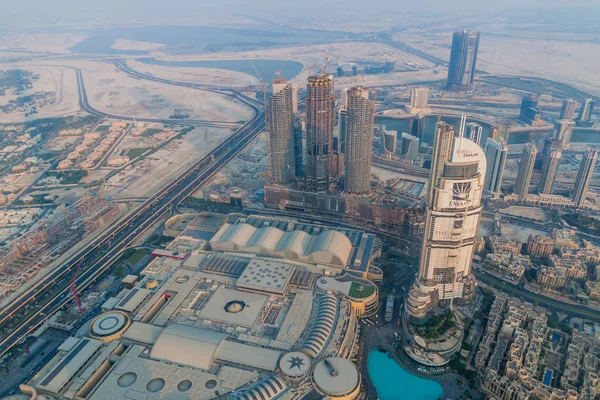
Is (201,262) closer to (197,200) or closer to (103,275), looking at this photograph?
(103,275)

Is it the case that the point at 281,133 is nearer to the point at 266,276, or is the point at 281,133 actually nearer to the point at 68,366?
the point at 266,276

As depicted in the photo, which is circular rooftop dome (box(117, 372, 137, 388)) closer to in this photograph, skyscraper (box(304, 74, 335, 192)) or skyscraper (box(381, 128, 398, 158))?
skyscraper (box(304, 74, 335, 192))

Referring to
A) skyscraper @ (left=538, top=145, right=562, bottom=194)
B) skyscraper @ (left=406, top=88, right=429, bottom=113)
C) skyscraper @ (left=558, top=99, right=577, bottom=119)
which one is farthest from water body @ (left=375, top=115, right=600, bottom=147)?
skyscraper @ (left=538, top=145, right=562, bottom=194)

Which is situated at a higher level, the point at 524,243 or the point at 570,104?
the point at 570,104

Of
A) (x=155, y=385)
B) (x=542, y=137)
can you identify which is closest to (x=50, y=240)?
(x=155, y=385)

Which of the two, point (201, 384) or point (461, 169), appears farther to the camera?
point (461, 169)

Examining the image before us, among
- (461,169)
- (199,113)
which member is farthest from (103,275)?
(199,113)
